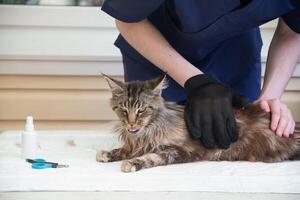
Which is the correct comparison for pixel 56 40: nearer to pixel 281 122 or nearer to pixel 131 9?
pixel 131 9

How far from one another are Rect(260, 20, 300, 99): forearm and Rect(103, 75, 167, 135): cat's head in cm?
40

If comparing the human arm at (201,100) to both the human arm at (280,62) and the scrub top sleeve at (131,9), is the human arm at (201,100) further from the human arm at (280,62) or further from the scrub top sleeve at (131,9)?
the human arm at (280,62)

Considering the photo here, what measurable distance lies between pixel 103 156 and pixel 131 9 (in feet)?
1.25

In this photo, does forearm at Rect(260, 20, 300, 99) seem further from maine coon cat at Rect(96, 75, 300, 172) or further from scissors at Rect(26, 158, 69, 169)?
scissors at Rect(26, 158, 69, 169)

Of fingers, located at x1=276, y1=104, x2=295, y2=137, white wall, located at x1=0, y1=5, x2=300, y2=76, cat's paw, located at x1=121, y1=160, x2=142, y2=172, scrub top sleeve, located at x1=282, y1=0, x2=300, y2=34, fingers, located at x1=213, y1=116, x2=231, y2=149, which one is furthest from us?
white wall, located at x1=0, y1=5, x2=300, y2=76

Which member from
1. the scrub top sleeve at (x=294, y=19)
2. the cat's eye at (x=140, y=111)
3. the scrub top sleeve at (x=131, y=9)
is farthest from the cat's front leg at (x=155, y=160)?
the scrub top sleeve at (x=294, y=19)

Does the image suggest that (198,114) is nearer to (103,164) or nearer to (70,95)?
(103,164)

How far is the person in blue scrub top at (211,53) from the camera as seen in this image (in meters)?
1.31

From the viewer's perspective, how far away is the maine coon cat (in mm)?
1325

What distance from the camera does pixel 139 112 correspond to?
133cm

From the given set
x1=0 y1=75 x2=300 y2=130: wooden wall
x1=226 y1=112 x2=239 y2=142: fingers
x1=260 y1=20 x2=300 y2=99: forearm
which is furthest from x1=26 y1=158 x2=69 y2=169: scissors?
x1=0 y1=75 x2=300 y2=130: wooden wall

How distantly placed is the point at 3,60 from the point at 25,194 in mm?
1320

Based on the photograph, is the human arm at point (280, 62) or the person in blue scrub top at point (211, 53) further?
the human arm at point (280, 62)

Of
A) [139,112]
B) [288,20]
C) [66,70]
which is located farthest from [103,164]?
[66,70]
